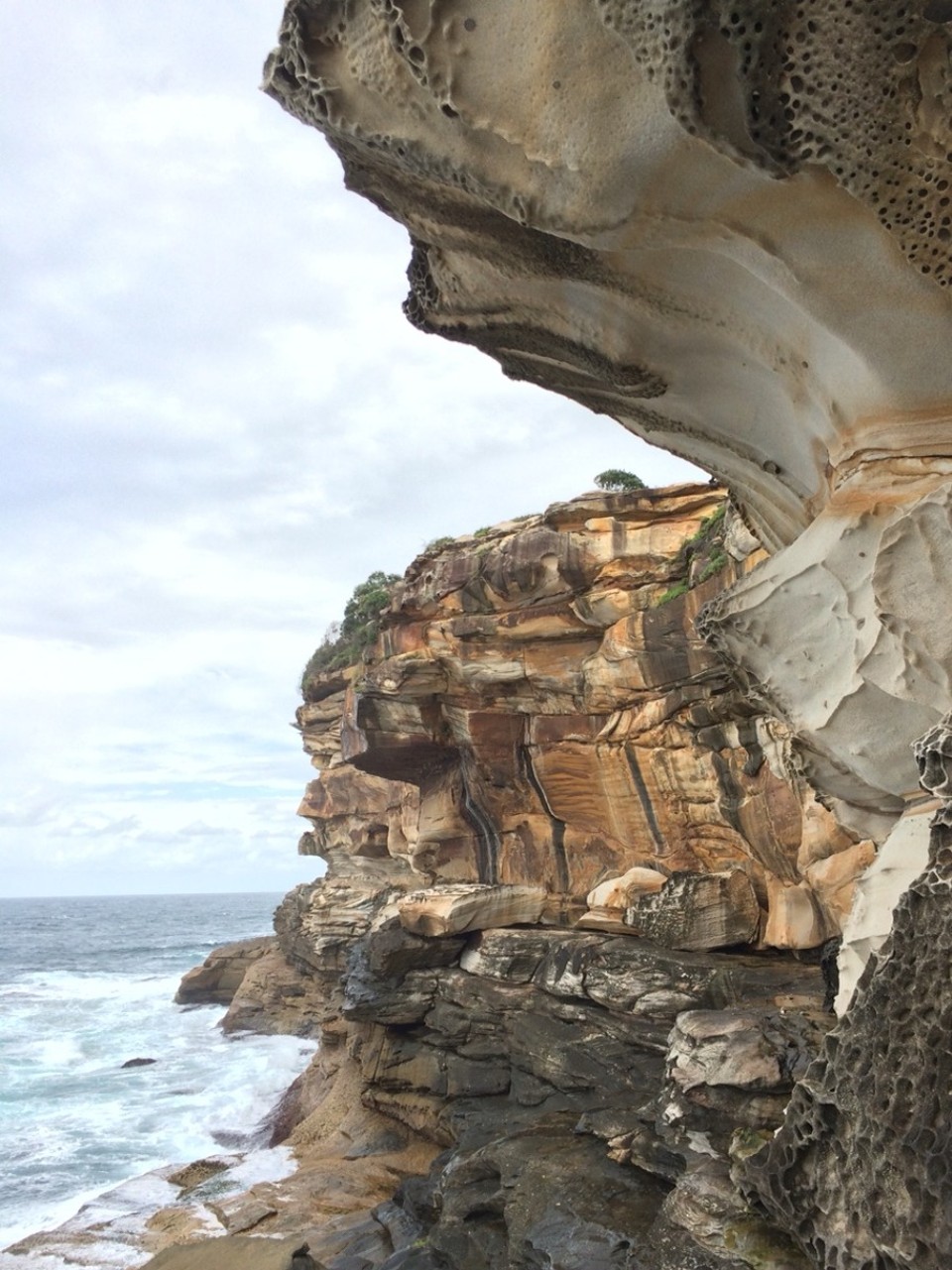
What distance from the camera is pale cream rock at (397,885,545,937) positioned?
53.8 feet

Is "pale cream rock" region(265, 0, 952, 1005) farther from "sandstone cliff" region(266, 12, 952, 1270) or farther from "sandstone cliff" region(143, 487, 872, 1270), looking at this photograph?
"sandstone cliff" region(143, 487, 872, 1270)

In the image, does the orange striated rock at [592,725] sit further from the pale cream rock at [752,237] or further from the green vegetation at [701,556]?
the pale cream rock at [752,237]

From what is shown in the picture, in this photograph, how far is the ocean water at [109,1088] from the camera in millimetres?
16312

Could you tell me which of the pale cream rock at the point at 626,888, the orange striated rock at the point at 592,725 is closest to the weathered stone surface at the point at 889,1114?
the orange striated rock at the point at 592,725

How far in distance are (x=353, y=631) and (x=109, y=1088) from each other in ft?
47.6

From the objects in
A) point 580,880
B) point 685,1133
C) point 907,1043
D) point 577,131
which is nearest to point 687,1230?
point 685,1133

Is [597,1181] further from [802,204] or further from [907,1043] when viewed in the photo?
[802,204]

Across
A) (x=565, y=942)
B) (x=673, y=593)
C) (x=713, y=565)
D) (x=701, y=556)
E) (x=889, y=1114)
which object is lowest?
(x=565, y=942)

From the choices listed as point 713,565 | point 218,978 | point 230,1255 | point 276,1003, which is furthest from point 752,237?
point 218,978

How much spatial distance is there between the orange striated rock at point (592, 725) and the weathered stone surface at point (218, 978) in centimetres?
1453

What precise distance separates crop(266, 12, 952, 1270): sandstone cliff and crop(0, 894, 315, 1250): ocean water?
14.9 m

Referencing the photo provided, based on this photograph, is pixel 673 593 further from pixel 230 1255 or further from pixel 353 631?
pixel 353 631

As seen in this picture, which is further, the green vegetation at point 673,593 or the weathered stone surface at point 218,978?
the weathered stone surface at point 218,978

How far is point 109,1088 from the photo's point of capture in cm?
2202
